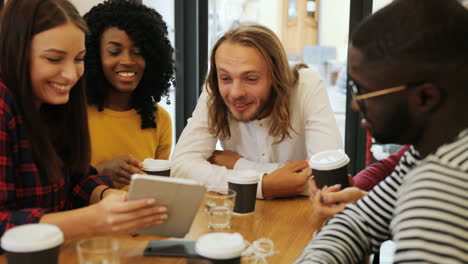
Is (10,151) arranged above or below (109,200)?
above

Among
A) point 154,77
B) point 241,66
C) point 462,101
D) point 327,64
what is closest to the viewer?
point 462,101

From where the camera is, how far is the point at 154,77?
8.11 feet

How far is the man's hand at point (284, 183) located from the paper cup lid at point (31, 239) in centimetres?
90

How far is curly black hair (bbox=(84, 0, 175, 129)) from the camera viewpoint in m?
2.26

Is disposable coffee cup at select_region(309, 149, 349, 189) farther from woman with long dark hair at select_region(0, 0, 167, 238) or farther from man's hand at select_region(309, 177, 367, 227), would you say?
woman with long dark hair at select_region(0, 0, 167, 238)

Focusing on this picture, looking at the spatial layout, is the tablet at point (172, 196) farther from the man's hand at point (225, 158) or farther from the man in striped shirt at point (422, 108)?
the man's hand at point (225, 158)

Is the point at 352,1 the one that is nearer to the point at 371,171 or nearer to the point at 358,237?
the point at 371,171

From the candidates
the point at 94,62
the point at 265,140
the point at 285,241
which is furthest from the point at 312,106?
the point at 94,62

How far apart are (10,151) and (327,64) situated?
2.88m

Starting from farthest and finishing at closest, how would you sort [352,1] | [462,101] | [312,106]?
[352,1] → [312,106] → [462,101]

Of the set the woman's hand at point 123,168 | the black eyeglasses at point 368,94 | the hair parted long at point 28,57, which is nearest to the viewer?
the black eyeglasses at point 368,94

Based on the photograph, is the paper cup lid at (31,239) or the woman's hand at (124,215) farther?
the woman's hand at (124,215)

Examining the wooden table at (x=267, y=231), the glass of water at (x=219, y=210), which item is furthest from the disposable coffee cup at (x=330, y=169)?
the glass of water at (x=219, y=210)

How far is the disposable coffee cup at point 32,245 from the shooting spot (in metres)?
0.98
